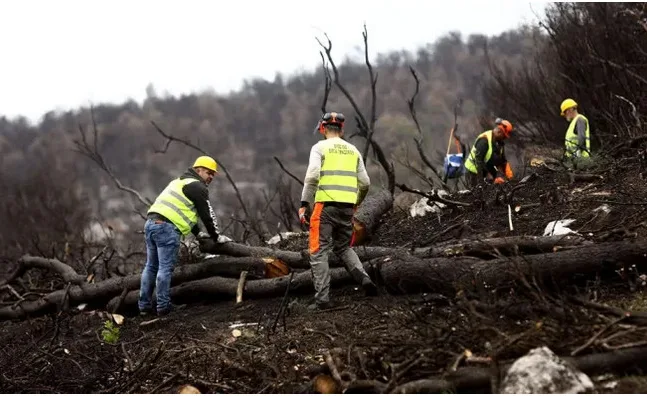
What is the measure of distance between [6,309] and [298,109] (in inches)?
2277

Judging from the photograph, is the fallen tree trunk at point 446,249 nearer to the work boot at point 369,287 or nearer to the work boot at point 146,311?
the work boot at point 369,287

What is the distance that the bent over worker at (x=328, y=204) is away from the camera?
5.23 metres

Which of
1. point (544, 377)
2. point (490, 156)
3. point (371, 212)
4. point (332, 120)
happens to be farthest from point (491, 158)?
point (544, 377)

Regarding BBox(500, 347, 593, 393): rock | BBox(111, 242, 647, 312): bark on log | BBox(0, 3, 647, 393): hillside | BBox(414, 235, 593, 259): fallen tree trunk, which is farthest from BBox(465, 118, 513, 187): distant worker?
BBox(500, 347, 593, 393): rock

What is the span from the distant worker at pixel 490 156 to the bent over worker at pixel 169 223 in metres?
4.01

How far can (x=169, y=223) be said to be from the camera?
6.01 metres

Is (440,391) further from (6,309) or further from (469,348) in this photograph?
(6,309)

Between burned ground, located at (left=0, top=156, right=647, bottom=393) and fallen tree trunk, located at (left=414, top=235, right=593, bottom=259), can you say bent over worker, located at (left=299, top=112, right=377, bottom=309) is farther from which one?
fallen tree trunk, located at (left=414, top=235, right=593, bottom=259)

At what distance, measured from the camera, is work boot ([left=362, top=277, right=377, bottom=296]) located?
5.23 metres

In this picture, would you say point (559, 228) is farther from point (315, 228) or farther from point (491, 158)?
point (491, 158)

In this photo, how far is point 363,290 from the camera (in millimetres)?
5535

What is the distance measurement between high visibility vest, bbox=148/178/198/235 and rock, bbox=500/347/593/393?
3.86 metres

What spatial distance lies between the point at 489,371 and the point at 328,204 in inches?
98.6

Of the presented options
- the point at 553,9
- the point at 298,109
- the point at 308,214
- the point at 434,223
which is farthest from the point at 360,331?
the point at 298,109
